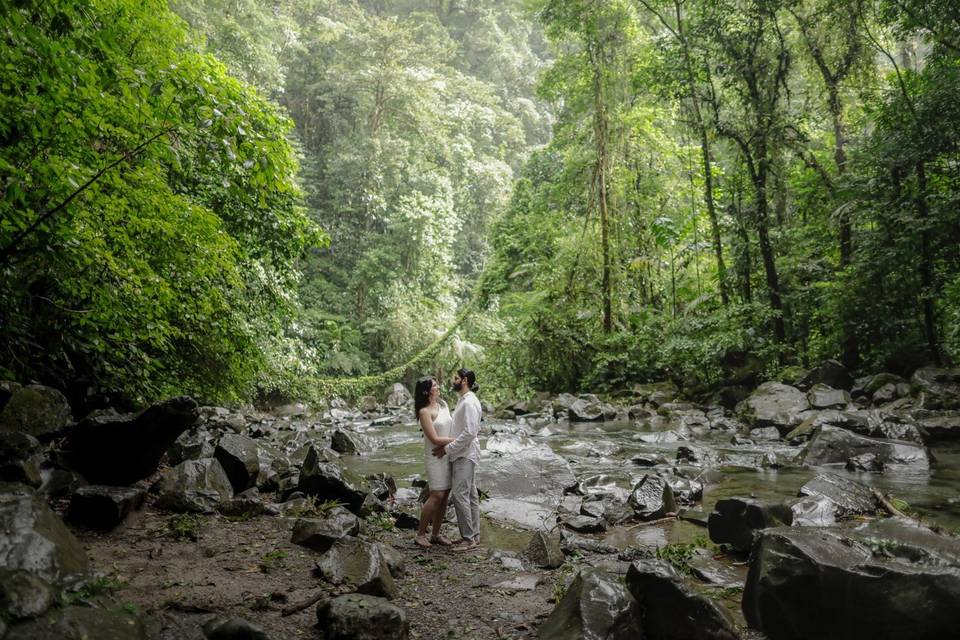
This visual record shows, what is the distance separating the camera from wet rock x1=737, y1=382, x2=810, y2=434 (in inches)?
456

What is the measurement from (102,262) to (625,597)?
18.0 feet

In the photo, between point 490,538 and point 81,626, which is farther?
point 490,538

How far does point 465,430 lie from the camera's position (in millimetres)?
5500

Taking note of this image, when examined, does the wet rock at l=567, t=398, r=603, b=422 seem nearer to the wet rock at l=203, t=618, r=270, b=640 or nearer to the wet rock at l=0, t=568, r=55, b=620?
the wet rock at l=203, t=618, r=270, b=640

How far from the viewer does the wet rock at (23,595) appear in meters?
2.51

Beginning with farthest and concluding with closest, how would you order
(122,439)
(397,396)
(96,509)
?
(397,396)
(122,439)
(96,509)

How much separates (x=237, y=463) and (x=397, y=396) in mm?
18672

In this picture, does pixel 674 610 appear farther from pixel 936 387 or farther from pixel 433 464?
pixel 936 387

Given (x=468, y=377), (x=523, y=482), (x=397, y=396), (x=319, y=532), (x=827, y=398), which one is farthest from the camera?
(x=397, y=396)

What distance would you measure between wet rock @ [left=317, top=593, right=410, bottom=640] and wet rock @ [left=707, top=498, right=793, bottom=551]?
2.98 meters

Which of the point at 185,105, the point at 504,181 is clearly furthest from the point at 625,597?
the point at 504,181

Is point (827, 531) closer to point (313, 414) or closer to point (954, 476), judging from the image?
point (954, 476)

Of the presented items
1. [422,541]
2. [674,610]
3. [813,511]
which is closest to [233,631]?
[674,610]

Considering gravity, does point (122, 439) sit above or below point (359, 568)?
Result: above
